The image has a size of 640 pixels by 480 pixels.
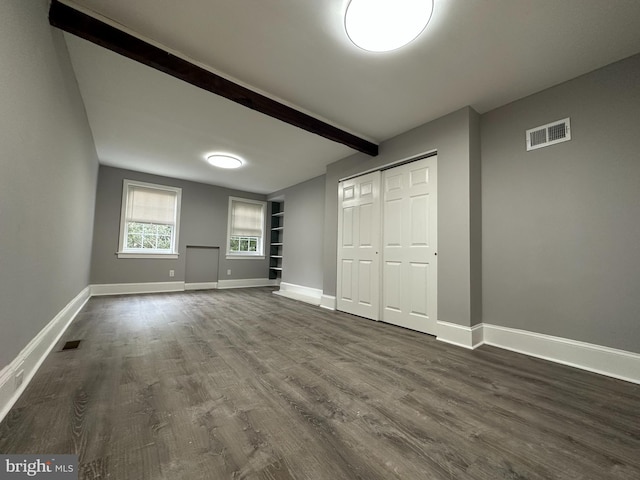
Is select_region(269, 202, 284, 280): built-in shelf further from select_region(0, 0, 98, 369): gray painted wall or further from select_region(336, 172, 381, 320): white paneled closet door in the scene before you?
select_region(0, 0, 98, 369): gray painted wall

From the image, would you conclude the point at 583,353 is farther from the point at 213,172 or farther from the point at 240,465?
the point at 213,172

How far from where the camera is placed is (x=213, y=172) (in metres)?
5.28

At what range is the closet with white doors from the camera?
3.03 m

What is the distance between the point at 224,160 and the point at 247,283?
11.5 ft

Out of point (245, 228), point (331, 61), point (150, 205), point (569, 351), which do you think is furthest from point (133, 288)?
point (569, 351)

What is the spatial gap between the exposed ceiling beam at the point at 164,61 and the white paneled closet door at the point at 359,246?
1.21 meters

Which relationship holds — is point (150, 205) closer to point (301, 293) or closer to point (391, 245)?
point (301, 293)

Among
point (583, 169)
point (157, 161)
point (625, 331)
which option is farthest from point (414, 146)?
point (157, 161)

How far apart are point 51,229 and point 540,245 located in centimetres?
435

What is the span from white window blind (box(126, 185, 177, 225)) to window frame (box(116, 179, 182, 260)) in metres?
0.05

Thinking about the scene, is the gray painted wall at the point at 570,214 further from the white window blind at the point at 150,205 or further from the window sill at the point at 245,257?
the white window blind at the point at 150,205

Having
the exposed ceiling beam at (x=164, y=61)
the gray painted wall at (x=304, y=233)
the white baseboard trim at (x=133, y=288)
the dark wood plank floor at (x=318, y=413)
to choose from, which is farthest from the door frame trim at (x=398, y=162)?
the white baseboard trim at (x=133, y=288)

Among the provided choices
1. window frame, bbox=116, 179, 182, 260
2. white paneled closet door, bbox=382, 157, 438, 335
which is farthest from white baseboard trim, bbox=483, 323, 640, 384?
window frame, bbox=116, 179, 182, 260

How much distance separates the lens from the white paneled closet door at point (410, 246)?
2.98 m
